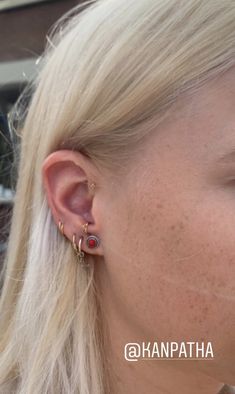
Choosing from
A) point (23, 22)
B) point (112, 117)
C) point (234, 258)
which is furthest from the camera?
point (23, 22)

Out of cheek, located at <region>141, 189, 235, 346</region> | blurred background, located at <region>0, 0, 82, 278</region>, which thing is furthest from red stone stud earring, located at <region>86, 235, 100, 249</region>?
blurred background, located at <region>0, 0, 82, 278</region>

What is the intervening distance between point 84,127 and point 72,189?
138 millimetres

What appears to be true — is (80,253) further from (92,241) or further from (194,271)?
(194,271)

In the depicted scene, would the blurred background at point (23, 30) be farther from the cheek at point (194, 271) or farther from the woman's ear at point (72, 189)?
the cheek at point (194, 271)

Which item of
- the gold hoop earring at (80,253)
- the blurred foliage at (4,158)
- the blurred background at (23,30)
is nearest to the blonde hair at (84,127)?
the gold hoop earring at (80,253)

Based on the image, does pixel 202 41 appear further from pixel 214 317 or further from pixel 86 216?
pixel 214 317

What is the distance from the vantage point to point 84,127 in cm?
111

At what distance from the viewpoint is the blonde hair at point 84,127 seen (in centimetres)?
102

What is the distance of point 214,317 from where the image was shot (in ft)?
3.28

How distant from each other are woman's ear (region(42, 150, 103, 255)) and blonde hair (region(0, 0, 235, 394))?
0.03m

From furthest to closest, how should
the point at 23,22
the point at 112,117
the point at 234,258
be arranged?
the point at 23,22 < the point at 112,117 < the point at 234,258

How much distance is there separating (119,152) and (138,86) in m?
0.15

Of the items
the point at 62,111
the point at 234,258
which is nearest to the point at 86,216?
the point at 62,111

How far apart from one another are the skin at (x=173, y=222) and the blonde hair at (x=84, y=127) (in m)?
0.05
